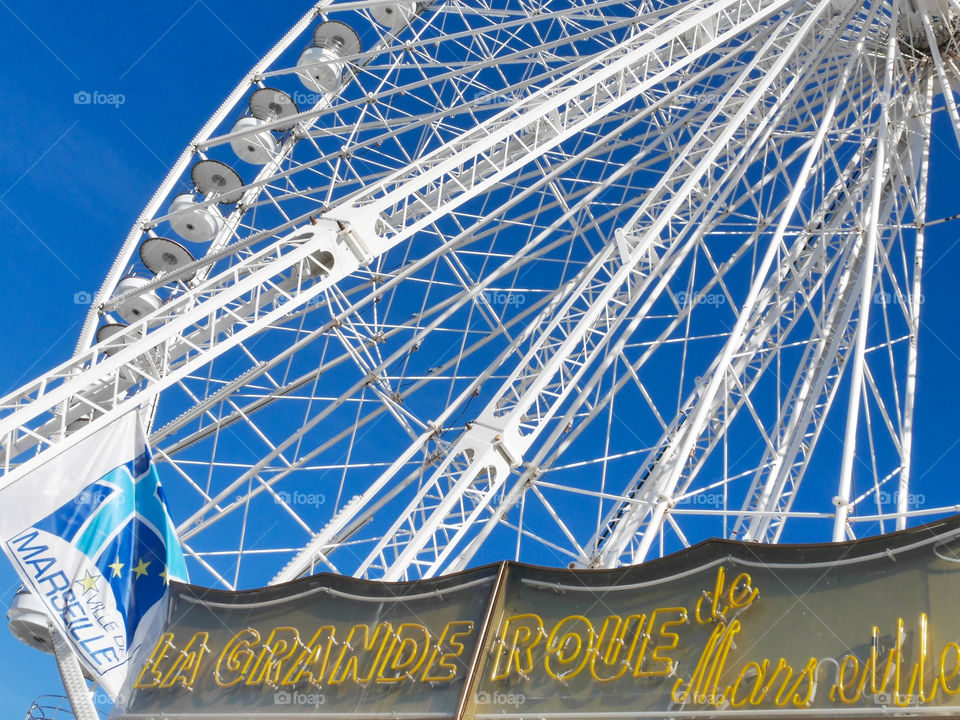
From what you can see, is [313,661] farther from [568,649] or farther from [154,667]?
[568,649]

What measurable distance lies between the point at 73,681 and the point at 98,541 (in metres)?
1.27

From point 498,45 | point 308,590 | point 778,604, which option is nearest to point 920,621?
point 778,604

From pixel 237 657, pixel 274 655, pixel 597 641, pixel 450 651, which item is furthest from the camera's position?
pixel 237 657

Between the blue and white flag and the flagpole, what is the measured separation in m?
0.17

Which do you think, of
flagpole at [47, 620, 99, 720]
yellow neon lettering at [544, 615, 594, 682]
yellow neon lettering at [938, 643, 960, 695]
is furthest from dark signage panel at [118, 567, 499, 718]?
yellow neon lettering at [938, 643, 960, 695]

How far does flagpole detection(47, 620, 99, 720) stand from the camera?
923 cm

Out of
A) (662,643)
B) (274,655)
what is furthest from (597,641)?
(274,655)

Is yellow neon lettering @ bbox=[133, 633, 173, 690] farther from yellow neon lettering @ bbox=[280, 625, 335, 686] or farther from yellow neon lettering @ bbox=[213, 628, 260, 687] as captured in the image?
yellow neon lettering @ bbox=[280, 625, 335, 686]

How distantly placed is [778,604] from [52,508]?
6.58 meters

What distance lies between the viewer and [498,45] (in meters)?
17.8

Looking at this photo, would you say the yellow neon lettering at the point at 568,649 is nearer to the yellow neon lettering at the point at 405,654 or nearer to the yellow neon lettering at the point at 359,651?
the yellow neon lettering at the point at 405,654

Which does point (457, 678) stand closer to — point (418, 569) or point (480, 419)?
point (418, 569)

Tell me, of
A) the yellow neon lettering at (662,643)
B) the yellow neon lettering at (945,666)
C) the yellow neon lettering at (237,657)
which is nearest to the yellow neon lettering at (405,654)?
the yellow neon lettering at (237,657)

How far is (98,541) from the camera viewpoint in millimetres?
9617
